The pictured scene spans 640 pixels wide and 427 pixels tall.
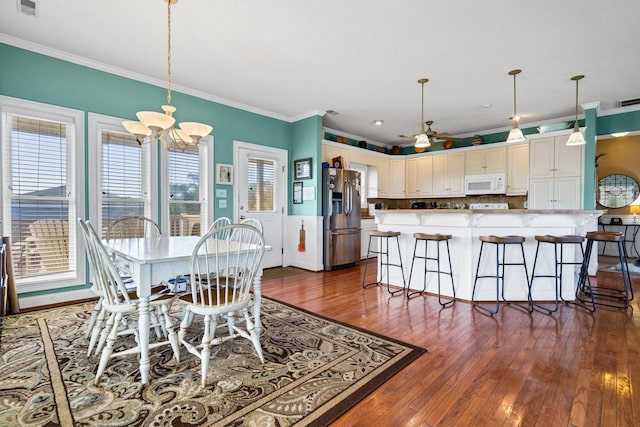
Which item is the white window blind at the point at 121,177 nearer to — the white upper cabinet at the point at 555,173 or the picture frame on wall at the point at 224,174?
the picture frame on wall at the point at 224,174

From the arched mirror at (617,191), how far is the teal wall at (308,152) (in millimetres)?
6458

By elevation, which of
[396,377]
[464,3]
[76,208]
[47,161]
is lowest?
[396,377]

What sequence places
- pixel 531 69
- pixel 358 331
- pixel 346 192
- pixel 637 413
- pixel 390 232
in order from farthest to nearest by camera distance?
pixel 346 192 → pixel 390 232 → pixel 531 69 → pixel 358 331 → pixel 637 413

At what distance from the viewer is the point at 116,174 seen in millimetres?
3711

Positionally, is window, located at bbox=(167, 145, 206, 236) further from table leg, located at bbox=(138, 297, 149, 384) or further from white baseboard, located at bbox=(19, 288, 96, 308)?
table leg, located at bbox=(138, 297, 149, 384)

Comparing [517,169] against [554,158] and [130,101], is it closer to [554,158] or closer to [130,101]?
[554,158]

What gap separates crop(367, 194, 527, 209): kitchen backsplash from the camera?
6.14 m

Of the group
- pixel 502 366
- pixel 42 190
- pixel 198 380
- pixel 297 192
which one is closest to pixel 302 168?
pixel 297 192

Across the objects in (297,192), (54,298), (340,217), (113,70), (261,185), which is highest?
(113,70)

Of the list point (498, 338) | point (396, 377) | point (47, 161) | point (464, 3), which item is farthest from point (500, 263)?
point (47, 161)

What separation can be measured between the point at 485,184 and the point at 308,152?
3.61 meters

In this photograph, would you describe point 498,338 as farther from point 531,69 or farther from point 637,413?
point 531,69

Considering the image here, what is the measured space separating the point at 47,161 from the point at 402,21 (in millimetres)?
3823

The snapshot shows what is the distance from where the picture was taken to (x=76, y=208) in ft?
11.3
